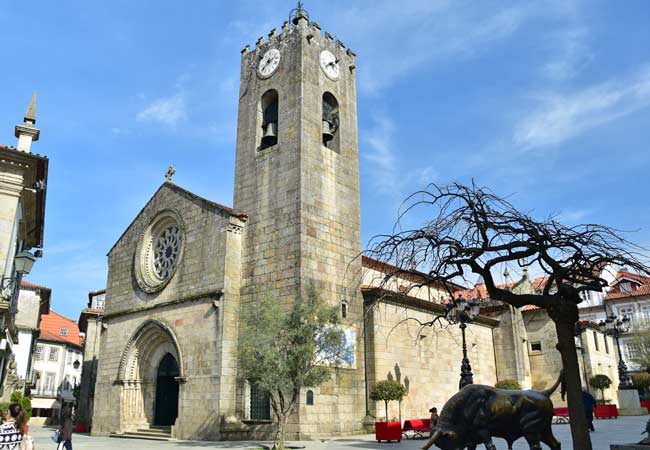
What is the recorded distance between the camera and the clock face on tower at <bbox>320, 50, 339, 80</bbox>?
2505cm

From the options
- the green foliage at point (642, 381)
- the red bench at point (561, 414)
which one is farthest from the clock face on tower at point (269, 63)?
the green foliage at point (642, 381)

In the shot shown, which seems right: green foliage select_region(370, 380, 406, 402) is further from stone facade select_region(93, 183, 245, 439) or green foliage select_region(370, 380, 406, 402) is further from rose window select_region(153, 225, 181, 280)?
rose window select_region(153, 225, 181, 280)

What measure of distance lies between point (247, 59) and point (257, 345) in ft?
53.5

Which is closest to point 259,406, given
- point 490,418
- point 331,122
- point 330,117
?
point 331,122

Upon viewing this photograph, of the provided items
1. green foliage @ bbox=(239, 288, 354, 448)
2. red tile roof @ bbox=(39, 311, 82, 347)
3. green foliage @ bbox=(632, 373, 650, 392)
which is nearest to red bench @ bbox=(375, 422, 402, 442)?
green foliage @ bbox=(239, 288, 354, 448)

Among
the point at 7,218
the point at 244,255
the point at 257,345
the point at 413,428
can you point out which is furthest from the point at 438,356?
the point at 7,218

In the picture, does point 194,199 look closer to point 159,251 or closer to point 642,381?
point 159,251

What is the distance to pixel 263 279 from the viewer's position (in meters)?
21.2

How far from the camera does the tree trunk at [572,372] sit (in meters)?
7.82

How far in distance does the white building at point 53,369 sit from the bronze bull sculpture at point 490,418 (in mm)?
43357

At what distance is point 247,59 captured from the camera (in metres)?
27.0

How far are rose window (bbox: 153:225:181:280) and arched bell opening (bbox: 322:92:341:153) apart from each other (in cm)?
787

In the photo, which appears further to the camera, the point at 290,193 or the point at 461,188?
the point at 290,193

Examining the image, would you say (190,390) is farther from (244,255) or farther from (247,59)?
(247,59)
